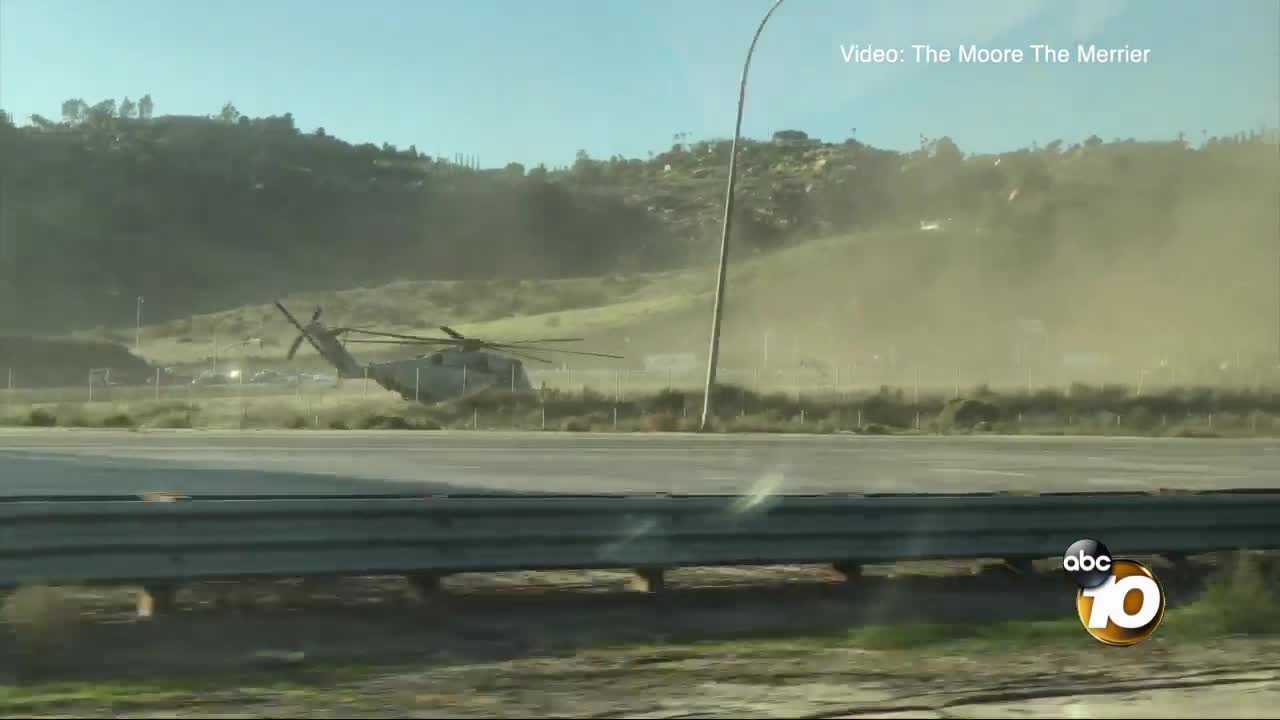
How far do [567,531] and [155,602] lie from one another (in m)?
3.02

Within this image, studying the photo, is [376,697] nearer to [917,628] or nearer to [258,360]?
[917,628]

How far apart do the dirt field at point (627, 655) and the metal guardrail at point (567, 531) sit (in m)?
0.46

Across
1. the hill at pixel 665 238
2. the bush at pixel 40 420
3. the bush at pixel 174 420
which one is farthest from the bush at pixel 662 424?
the hill at pixel 665 238

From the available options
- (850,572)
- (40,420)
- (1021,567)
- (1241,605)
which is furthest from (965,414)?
(1241,605)

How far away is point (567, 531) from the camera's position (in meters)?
10.5

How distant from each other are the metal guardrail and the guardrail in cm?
1

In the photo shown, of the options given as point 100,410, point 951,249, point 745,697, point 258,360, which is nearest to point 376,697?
point 745,697

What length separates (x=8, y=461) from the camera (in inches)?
897

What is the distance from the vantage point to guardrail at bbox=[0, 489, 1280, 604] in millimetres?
9422

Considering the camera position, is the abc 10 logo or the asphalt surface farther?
the asphalt surface

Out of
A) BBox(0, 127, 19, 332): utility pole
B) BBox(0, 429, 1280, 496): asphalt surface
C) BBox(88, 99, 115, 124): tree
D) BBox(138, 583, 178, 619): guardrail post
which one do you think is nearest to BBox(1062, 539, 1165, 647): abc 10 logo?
BBox(138, 583, 178, 619): guardrail post

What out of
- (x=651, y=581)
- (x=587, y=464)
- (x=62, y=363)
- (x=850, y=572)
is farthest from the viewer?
(x=62, y=363)

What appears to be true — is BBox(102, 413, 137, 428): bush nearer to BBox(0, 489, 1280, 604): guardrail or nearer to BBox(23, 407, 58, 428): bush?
BBox(23, 407, 58, 428): bush

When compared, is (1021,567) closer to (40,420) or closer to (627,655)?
(627,655)
